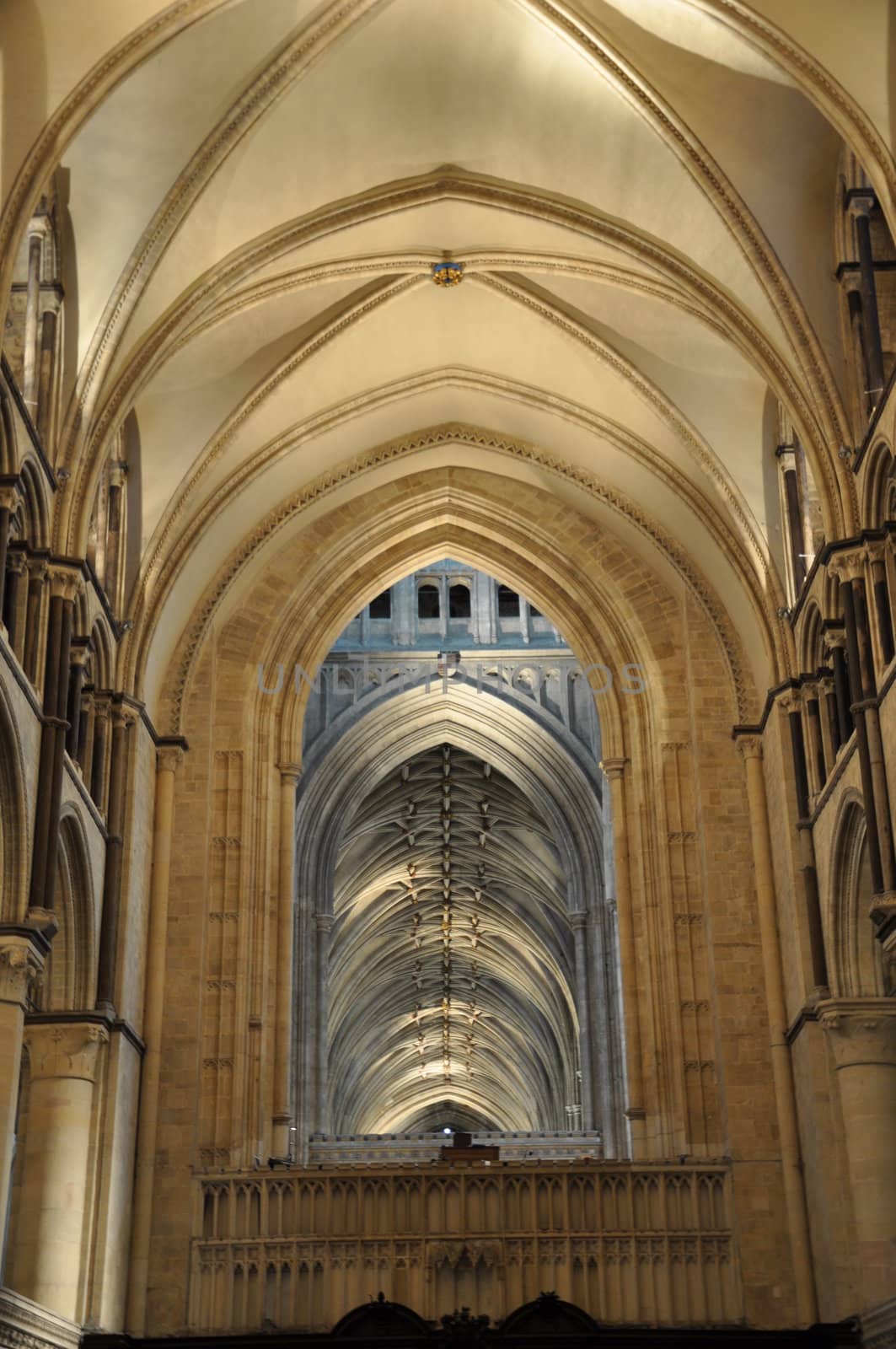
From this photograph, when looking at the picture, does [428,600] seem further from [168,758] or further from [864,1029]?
[864,1029]

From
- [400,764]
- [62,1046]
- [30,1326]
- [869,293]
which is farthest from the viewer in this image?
[400,764]

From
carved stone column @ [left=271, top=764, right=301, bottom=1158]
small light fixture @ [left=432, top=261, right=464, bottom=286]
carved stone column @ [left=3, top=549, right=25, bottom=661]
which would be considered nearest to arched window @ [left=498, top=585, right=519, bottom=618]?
carved stone column @ [left=271, top=764, right=301, bottom=1158]

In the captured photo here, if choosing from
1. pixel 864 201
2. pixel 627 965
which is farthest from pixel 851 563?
pixel 627 965

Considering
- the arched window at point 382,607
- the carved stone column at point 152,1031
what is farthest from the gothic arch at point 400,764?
the carved stone column at point 152,1031

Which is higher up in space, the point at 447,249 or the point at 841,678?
the point at 447,249

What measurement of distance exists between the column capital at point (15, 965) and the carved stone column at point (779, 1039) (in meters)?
8.36

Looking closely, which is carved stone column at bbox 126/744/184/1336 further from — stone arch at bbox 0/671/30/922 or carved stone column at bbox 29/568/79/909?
stone arch at bbox 0/671/30/922

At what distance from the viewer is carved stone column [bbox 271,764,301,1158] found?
19.0 m

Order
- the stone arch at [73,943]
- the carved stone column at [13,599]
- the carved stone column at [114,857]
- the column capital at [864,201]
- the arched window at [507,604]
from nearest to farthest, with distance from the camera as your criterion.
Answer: the carved stone column at [13,599] < the column capital at [864,201] < the stone arch at [73,943] < the carved stone column at [114,857] < the arched window at [507,604]

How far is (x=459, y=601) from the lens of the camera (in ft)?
94.4

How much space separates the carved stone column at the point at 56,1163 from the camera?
49.5ft

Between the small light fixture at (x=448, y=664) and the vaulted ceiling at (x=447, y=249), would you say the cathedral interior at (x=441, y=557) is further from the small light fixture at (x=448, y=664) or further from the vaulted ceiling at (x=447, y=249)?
the small light fixture at (x=448, y=664)

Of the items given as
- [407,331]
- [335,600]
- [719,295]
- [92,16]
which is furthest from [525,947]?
[92,16]

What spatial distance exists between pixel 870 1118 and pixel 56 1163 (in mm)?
7384
